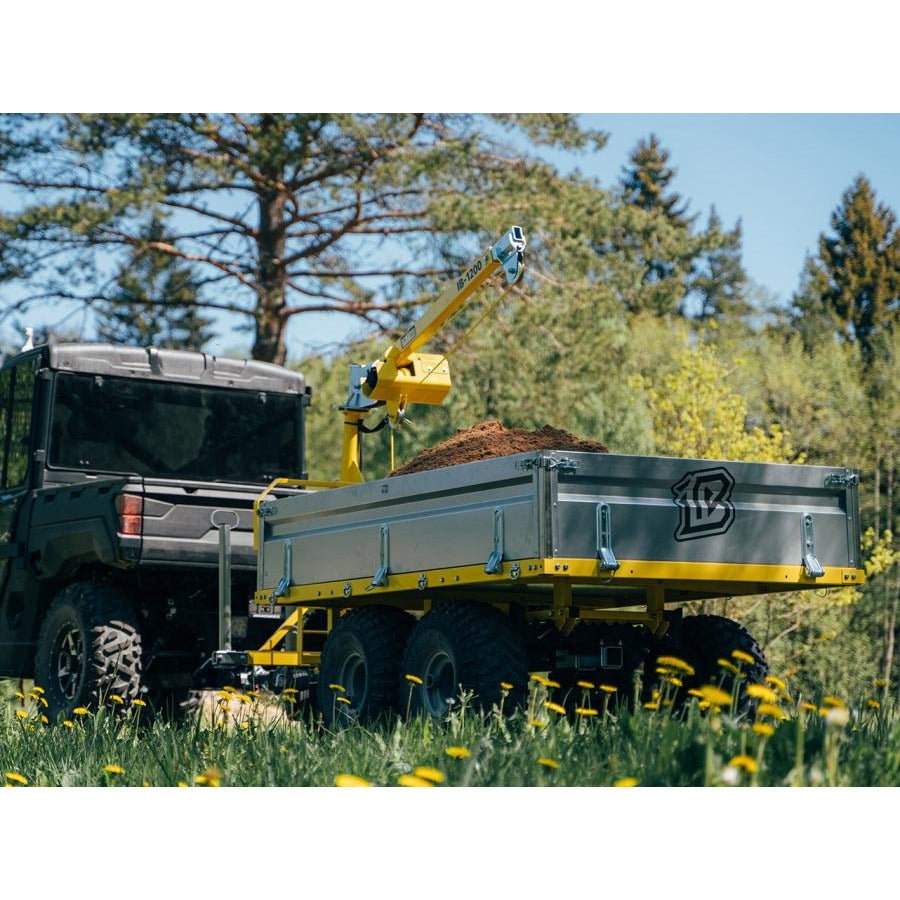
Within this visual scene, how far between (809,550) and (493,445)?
1897mm

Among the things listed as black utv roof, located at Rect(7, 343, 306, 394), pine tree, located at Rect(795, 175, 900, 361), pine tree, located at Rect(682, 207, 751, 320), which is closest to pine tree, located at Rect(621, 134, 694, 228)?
pine tree, located at Rect(682, 207, 751, 320)

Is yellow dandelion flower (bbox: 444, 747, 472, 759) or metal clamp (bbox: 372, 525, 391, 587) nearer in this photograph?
yellow dandelion flower (bbox: 444, 747, 472, 759)

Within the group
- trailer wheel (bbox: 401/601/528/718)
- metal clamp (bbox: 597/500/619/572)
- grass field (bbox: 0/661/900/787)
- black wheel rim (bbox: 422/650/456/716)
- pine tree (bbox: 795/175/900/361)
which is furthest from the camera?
pine tree (bbox: 795/175/900/361)

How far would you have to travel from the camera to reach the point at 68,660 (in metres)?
10.4

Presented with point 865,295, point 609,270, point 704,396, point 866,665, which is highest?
point 865,295

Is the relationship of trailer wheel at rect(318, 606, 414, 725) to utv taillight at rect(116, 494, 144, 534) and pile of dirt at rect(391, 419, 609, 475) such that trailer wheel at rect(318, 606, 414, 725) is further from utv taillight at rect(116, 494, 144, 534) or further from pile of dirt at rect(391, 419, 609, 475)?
utv taillight at rect(116, 494, 144, 534)

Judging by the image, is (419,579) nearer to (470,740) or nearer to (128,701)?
(470,740)

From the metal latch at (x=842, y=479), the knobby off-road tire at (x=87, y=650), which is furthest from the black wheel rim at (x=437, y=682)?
the knobby off-road tire at (x=87, y=650)

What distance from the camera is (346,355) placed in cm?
2138

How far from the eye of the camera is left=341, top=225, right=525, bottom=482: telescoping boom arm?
30.2 ft

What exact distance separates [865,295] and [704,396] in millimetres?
15784

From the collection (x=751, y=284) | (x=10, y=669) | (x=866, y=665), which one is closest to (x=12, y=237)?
(x=10, y=669)

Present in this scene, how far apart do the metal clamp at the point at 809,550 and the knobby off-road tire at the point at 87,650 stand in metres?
4.47

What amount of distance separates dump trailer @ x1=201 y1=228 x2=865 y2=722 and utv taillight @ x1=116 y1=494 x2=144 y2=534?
86 centimetres
